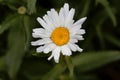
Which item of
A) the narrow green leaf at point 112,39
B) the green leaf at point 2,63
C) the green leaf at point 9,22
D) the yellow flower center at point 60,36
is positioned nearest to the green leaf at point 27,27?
the green leaf at point 9,22

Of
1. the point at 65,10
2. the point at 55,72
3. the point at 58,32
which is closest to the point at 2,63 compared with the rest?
the point at 55,72

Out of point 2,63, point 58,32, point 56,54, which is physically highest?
point 2,63

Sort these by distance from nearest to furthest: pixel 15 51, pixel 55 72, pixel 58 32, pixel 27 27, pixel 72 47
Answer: pixel 72 47, pixel 58 32, pixel 27 27, pixel 55 72, pixel 15 51

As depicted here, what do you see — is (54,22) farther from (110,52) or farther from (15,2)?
(110,52)

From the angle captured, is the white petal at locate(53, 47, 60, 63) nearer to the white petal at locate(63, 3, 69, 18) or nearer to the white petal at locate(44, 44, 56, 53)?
the white petal at locate(44, 44, 56, 53)

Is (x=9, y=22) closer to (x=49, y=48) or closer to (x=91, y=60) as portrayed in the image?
(x=49, y=48)

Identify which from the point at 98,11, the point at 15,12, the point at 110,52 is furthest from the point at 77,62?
the point at 15,12

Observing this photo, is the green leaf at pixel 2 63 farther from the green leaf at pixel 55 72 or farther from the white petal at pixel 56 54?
the white petal at pixel 56 54
